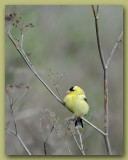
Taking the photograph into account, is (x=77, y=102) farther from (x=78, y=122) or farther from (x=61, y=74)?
(x=61, y=74)

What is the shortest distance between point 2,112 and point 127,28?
1.19 m

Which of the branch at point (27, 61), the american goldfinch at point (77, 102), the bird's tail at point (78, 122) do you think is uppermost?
the branch at point (27, 61)

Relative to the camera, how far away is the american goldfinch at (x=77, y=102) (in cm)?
354

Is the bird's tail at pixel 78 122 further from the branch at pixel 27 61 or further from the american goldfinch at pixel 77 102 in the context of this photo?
the branch at pixel 27 61

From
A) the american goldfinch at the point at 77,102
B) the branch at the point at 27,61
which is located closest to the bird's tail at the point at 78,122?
the american goldfinch at the point at 77,102

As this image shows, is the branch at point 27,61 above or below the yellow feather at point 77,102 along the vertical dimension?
above

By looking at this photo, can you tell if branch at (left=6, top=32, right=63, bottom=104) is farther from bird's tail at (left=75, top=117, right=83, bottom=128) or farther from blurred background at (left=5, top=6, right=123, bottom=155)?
bird's tail at (left=75, top=117, right=83, bottom=128)

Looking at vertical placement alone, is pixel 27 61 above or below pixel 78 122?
above

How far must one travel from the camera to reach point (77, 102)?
3.56m

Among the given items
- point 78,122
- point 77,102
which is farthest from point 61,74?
point 78,122

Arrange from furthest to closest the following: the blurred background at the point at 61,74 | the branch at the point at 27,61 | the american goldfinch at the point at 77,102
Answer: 1. the blurred background at the point at 61,74
2. the american goldfinch at the point at 77,102
3. the branch at the point at 27,61

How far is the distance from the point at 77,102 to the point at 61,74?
10.9 inches

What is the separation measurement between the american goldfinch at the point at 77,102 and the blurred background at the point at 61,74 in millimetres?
52

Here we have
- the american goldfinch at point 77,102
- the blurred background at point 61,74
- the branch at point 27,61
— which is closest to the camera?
the branch at point 27,61
